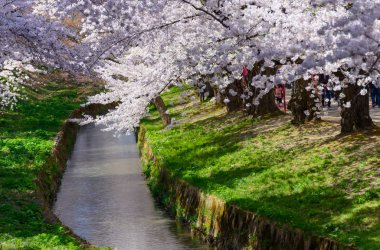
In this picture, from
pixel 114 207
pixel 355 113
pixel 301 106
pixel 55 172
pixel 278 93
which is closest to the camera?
pixel 355 113

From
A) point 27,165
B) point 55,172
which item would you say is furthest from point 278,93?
point 27,165

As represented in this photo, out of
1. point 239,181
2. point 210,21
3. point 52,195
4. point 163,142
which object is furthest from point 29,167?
point 210,21

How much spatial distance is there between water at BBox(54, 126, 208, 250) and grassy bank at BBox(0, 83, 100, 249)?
153 cm

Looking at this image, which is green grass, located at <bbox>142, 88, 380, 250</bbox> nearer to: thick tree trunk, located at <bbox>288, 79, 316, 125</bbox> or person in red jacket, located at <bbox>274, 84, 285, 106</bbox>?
thick tree trunk, located at <bbox>288, 79, 316, 125</bbox>

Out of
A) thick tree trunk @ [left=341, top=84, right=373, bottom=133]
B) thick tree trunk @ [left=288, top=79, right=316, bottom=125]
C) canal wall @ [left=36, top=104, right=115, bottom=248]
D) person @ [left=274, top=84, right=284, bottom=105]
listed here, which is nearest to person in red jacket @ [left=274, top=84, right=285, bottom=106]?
person @ [left=274, top=84, right=284, bottom=105]

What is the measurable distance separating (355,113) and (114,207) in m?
7.95

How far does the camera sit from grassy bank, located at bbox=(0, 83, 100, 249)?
14.7m

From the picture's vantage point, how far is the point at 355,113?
65.5 ft

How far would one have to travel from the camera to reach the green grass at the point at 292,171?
555 inches

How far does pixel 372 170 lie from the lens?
16.4 meters

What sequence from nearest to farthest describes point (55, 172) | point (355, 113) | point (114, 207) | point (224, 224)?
point (224, 224), point (355, 113), point (114, 207), point (55, 172)

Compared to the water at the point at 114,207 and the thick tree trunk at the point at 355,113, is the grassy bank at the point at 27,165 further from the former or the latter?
the thick tree trunk at the point at 355,113

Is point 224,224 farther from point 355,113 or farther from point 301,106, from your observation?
point 301,106

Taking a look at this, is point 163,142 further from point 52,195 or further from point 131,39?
point 131,39
